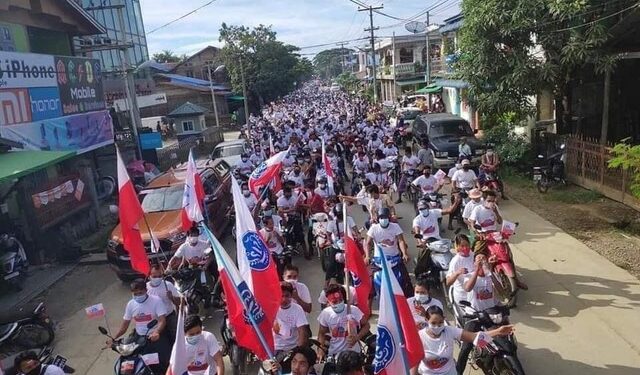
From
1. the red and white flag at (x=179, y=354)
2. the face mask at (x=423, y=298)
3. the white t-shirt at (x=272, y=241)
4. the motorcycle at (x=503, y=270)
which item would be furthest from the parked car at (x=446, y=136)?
the red and white flag at (x=179, y=354)

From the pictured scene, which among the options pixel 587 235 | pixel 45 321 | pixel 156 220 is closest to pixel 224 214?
pixel 156 220

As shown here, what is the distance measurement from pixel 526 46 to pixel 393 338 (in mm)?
11602

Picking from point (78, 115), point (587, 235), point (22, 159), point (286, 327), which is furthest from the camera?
point (78, 115)

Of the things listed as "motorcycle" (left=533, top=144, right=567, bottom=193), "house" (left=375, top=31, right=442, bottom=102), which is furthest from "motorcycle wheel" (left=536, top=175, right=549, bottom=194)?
"house" (left=375, top=31, right=442, bottom=102)

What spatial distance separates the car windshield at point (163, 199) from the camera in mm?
10516

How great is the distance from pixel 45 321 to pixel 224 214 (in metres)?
5.25

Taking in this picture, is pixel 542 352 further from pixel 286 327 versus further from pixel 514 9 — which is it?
pixel 514 9

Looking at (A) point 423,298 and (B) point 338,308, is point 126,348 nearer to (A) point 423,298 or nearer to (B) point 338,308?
(B) point 338,308

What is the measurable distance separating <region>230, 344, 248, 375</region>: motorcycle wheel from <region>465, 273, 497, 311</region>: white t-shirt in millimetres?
2734

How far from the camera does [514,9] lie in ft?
42.5

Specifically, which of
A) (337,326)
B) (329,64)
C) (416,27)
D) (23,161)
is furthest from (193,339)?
(329,64)

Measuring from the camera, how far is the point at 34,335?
7.58 m

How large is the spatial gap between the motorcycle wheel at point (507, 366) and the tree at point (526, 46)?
30.2 feet

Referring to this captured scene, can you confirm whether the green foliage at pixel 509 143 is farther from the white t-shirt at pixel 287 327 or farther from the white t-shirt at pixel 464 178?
the white t-shirt at pixel 287 327
